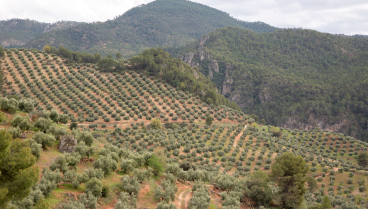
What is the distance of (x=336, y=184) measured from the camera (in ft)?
116

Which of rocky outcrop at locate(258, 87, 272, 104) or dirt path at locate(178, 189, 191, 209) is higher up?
rocky outcrop at locate(258, 87, 272, 104)

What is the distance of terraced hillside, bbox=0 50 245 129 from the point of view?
53875 mm

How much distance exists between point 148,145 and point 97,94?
26.8m

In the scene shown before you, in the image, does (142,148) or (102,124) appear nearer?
(142,148)

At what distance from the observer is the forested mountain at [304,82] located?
121188 millimetres

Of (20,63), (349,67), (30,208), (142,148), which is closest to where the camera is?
(30,208)

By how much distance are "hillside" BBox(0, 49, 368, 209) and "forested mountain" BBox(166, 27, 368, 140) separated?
71930mm

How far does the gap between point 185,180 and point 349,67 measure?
17395cm

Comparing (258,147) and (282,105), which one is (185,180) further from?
(282,105)

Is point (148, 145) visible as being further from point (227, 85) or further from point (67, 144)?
point (227, 85)

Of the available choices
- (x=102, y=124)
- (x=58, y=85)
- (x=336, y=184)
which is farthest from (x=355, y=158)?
(x=58, y=85)

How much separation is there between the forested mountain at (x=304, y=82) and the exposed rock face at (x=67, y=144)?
12402cm

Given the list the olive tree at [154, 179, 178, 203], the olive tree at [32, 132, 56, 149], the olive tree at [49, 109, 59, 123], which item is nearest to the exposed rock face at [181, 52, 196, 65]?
the olive tree at [49, 109, 59, 123]

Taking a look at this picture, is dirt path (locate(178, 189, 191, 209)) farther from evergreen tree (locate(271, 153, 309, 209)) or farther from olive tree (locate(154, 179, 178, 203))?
evergreen tree (locate(271, 153, 309, 209))
